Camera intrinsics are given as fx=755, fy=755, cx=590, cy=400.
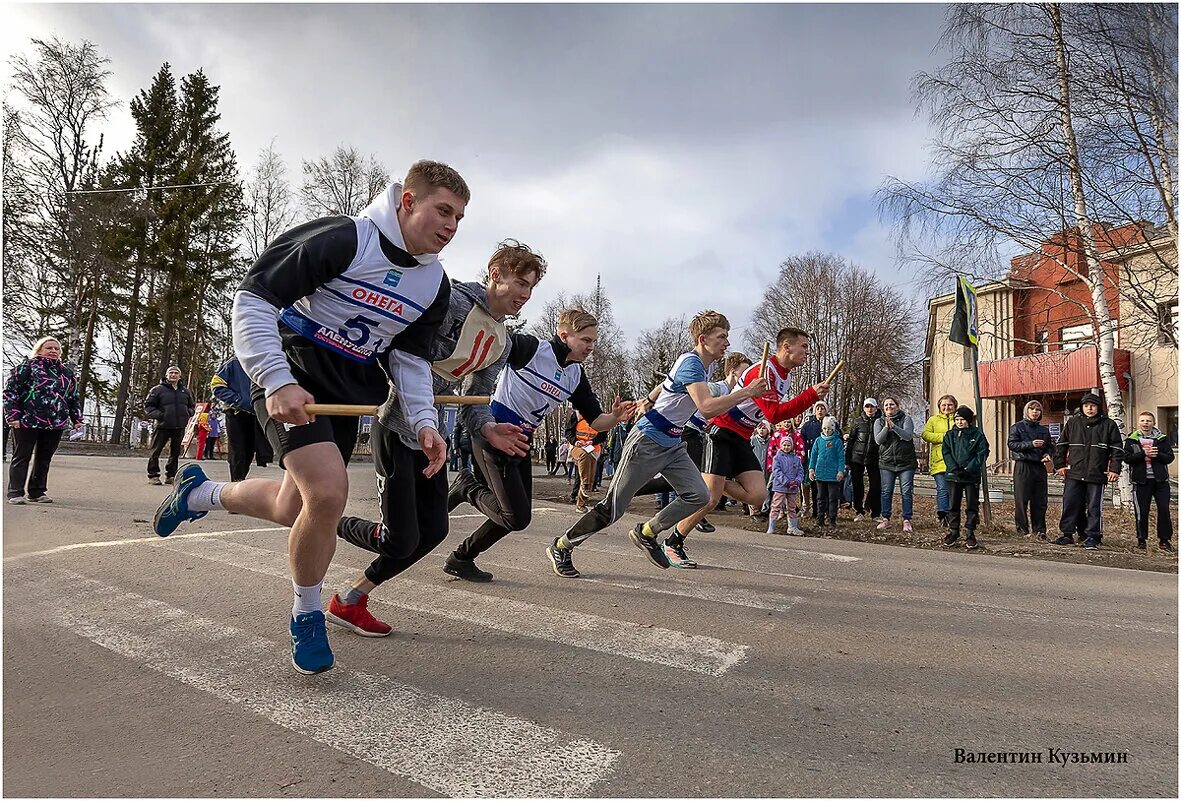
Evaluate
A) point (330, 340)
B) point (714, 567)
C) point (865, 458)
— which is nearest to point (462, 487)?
point (714, 567)

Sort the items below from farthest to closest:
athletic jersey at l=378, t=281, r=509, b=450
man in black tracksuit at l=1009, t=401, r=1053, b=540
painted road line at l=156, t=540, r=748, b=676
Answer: man in black tracksuit at l=1009, t=401, r=1053, b=540
athletic jersey at l=378, t=281, r=509, b=450
painted road line at l=156, t=540, r=748, b=676

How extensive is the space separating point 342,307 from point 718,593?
3.25 m

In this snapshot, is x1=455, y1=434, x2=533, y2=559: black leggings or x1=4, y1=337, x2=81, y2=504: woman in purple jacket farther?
x1=4, y1=337, x2=81, y2=504: woman in purple jacket

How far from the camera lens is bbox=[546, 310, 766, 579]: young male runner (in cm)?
611

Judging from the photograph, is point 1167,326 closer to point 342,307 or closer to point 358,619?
point 358,619

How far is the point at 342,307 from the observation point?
3.29 meters

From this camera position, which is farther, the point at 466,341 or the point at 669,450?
the point at 669,450

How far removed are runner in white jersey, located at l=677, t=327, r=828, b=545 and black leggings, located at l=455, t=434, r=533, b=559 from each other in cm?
224

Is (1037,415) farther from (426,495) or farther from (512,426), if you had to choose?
(426,495)

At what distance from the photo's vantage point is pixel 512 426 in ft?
15.6

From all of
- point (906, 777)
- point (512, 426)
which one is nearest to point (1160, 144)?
point (512, 426)

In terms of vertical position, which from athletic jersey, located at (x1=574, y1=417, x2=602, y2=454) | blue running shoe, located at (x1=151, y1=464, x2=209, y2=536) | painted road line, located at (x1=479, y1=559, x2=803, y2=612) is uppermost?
athletic jersey, located at (x1=574, y1=417, x2=602, y2=454)

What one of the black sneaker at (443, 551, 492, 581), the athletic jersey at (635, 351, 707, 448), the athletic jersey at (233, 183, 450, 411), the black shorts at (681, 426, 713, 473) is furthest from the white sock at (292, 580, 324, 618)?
the black shorts at (681, 426, 713, 473)

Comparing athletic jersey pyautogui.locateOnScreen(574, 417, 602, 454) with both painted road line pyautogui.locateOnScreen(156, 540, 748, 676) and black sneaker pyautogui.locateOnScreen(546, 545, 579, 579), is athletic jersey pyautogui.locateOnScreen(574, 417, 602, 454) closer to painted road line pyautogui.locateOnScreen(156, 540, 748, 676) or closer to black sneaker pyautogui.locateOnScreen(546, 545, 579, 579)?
black sneaker pyautogui.locateOnScreen(546, 545, 579, 579)
